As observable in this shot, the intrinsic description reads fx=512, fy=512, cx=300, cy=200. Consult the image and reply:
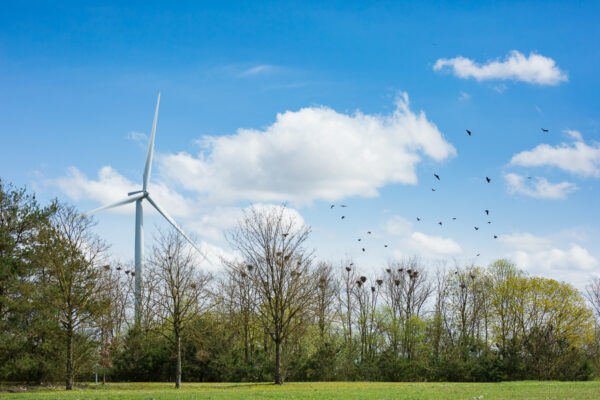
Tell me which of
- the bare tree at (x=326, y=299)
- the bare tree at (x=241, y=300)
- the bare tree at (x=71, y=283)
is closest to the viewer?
the bare tree at (x=71, y=283)

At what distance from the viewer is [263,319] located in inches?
1475

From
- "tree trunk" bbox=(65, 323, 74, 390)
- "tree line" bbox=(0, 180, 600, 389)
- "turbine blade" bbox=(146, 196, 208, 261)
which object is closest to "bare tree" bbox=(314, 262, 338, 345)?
"tree line" bbox=(0, 180, 600, 389)

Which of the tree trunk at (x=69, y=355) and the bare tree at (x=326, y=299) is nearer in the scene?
the tree trunk at (x=69, y=355)

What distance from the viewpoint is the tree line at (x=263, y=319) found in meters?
32.1

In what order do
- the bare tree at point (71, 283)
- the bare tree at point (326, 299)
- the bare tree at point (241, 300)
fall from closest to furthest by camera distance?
the bare tree at point (71, 283) → the bare tree at point (241, 300) → the bare tree at point (326, 299)

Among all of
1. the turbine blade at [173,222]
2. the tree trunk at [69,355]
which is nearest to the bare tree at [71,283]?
the tree trunk at [69,355]

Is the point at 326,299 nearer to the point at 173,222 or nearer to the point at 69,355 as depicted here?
the point at 173,222

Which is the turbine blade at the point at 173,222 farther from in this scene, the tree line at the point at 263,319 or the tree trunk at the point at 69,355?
the tree trunk at the point at 69,355

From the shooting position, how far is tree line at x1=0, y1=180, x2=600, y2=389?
32.1 meters

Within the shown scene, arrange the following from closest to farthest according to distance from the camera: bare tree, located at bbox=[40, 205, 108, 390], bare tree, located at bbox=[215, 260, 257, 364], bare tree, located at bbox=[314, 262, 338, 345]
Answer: bare tree, located at bbox=[40, 205, 108, 390] → bare tree, located at bbox=[215, 260, 257, 364] → bare tree, located at bbox=[314, 262, 338, 345]

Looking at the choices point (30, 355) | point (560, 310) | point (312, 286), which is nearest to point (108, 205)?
point (30, 355)

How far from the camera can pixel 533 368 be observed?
4375 centimetres

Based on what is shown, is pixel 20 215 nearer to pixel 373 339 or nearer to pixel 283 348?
pixel 283 348

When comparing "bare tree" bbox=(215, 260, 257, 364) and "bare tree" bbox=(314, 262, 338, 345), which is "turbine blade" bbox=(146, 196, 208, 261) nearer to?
"bare tree" bbox=(215, 260, 257, 364)
